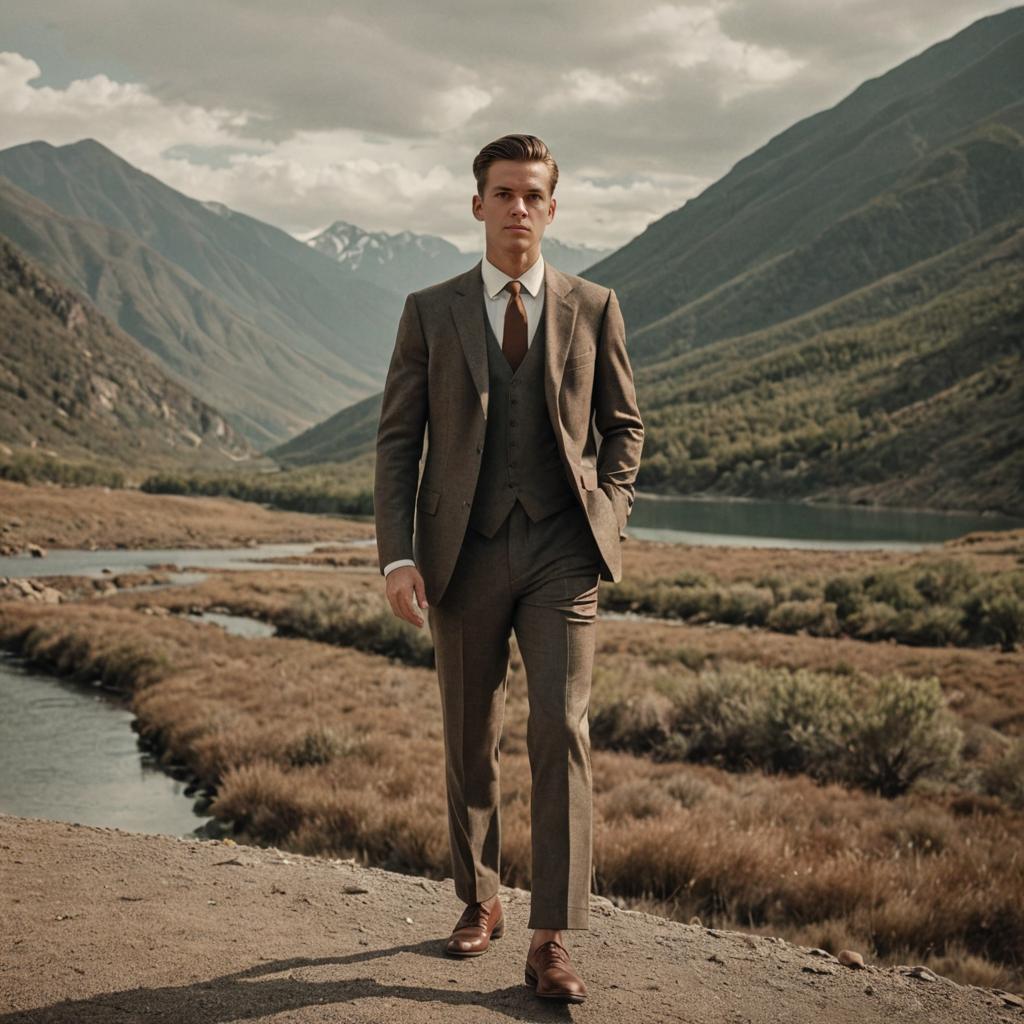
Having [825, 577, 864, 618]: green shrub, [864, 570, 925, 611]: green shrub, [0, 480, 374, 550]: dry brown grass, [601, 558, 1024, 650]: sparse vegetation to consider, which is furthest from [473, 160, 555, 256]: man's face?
[0, 480, 374, 550]: dry brown grass

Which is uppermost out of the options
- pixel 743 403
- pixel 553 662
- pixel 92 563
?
pixel 743 403

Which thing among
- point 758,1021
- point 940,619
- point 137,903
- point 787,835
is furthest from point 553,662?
point 940,619

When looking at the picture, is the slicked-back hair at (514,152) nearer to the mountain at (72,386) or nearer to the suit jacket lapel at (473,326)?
the suit jacket lapel at (473,326)

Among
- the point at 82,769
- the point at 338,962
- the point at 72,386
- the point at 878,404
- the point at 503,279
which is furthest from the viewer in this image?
the point at 72,386

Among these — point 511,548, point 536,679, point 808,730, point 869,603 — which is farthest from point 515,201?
point 869,603

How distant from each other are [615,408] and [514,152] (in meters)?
1.00

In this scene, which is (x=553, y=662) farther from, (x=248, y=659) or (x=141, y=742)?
(x=248, y=659)

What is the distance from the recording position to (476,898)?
13.6ft

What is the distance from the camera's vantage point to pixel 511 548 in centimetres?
381

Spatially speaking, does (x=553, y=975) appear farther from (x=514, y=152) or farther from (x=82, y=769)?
(x=82, y=769)

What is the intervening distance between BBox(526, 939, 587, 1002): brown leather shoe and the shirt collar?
7.59 feet

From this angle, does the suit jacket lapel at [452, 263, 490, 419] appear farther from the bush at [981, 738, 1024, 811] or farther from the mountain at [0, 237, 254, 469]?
the mountain at [0, 237, 254, 469]

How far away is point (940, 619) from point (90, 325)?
606ft

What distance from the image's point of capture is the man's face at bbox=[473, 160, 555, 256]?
12.8 feet
